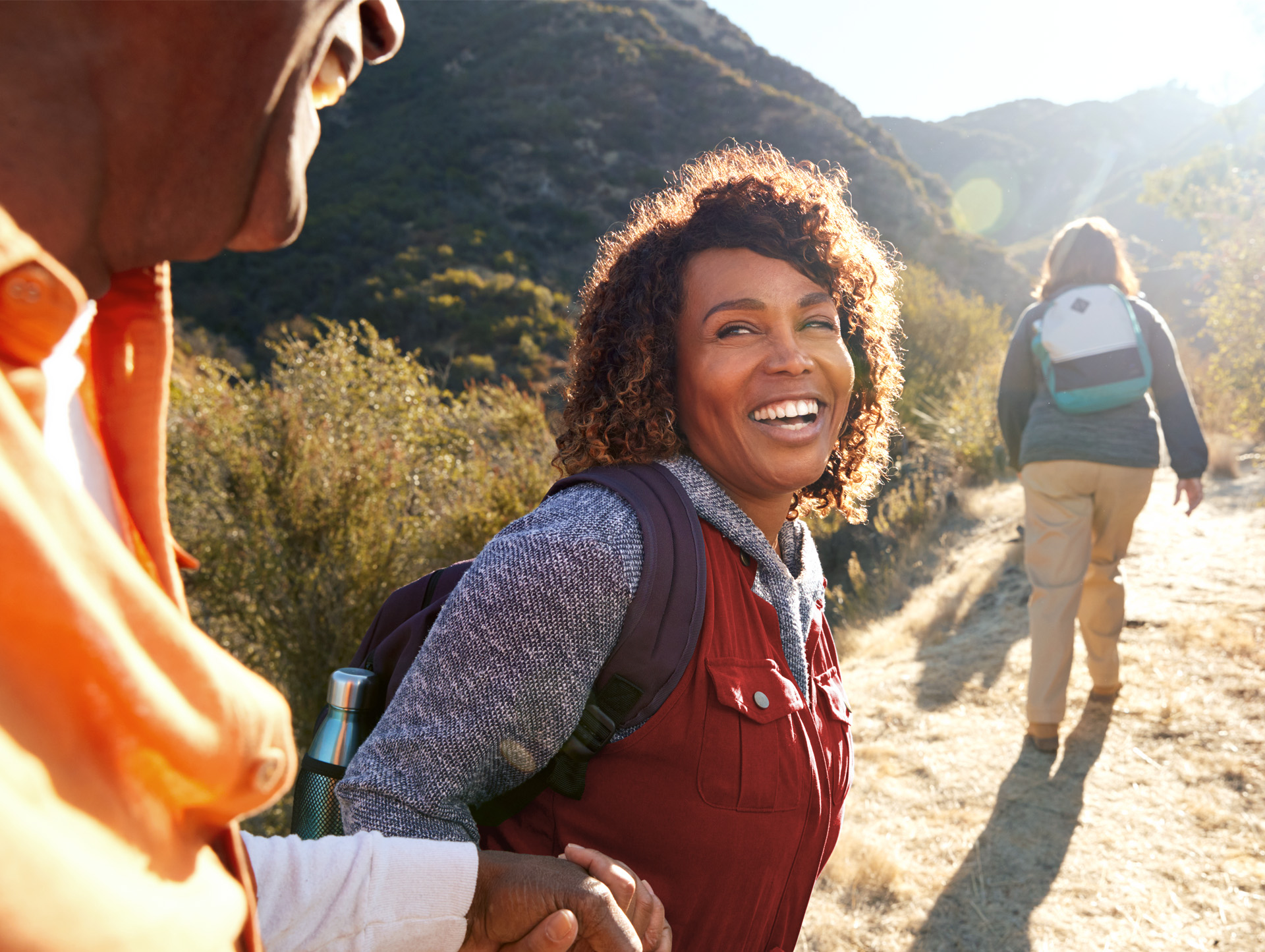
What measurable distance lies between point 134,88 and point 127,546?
0.27 metres

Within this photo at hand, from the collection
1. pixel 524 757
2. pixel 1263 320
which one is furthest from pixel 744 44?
pixel 524 757

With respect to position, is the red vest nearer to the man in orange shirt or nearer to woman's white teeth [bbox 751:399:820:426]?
woman's white teeth [bbox 751:399:820:426]

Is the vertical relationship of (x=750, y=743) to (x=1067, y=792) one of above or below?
above

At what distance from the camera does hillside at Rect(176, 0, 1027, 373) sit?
2206 cm

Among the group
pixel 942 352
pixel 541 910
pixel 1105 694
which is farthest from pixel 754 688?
pixel 942 352

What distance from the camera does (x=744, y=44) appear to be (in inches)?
1713

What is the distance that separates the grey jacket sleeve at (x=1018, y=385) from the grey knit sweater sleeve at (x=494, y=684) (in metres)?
3.43

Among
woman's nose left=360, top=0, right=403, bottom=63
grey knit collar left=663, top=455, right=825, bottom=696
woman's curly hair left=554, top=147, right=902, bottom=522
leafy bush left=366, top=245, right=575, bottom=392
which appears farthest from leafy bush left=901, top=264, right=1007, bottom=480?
woman's nose left=360, top=0, right=403, bottom=63

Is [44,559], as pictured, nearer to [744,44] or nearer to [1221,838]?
[1221,838]

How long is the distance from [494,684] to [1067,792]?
141 inches

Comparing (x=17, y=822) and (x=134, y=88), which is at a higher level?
(x=134, y=88)

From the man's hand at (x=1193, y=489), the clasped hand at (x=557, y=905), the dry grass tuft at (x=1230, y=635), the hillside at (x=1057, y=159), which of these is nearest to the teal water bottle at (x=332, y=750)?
the clasped hand at (x=557, y=905)

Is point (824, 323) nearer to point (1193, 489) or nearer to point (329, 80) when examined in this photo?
point (329, 80)

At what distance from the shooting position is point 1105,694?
4.36 metres
